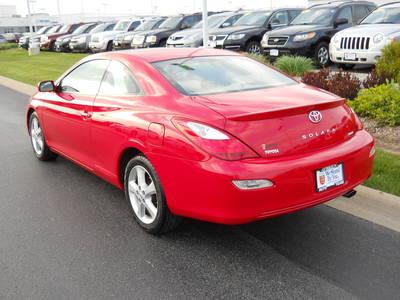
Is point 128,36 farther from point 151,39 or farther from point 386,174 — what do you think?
point 386,174

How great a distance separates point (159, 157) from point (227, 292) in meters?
1.12

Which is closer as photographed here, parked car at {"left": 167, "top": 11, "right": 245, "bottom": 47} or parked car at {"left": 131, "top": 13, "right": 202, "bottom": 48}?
parked car at {"left": 167, "top": 11, "right": 245, "bottom": 47}

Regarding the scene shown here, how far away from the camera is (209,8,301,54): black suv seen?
15742 mm

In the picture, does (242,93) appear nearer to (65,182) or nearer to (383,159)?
(383,159)

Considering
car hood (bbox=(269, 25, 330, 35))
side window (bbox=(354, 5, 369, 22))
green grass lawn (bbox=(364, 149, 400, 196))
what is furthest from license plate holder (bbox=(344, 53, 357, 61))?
green grass lawn (bbox=(364, 149, 400, 196))

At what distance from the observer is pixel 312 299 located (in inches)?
122

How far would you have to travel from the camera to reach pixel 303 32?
13.2m

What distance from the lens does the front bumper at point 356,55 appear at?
10.7m

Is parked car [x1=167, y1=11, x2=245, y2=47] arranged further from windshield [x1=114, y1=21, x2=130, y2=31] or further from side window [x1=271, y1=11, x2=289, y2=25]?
windshield [x1=114, y1=21, x2=130, y2=31]

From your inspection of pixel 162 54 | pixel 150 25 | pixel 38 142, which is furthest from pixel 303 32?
pixel 150 25

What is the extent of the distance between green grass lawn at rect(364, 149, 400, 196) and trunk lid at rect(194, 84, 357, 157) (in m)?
0.96

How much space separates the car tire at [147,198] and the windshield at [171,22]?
18515 mm

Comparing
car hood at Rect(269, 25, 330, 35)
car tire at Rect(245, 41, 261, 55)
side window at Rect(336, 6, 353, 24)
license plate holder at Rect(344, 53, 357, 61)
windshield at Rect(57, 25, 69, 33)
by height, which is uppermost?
side window at Rect(336, 6, 353, 24)

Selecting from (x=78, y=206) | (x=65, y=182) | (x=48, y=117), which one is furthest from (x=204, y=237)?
(x=48, y=117)
